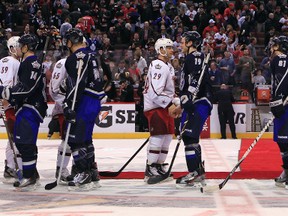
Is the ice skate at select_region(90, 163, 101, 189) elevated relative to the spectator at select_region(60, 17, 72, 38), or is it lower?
lower

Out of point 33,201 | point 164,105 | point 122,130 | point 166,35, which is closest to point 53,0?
point 166,35

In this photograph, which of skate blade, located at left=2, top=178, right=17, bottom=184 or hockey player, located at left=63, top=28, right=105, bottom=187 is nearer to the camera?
hockey player, located at left=63, top=28, right=105, bottom=187

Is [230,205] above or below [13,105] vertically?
below

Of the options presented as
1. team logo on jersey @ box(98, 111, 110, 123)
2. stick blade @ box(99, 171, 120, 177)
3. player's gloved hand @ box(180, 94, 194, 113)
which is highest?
player's gloved hand @ box(180, 94, 194, 113)

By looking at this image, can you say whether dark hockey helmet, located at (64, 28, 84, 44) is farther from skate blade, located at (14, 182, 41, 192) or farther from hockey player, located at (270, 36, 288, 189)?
hockey player, located at (270, 36, 288, 189)

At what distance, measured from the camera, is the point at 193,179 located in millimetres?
9492

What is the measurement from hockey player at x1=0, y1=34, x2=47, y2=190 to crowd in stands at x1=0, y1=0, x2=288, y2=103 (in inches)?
420

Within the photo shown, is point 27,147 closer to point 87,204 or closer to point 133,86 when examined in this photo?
point 87,204

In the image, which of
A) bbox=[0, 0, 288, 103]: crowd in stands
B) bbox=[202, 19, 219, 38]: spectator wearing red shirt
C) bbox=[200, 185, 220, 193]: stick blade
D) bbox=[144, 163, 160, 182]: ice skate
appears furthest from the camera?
bbox=[202, 19, 219, 38]: spectator wearing red shirt

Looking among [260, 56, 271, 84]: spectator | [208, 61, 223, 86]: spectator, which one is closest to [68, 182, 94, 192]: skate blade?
[208, 61, 223, 86]: spectator

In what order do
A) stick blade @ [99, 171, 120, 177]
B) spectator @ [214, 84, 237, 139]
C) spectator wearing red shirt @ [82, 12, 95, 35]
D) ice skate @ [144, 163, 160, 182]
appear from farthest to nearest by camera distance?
spectator wearing red shirt @ [82, 12, 95, 35]
spectator @ [214, 84, 237, 139]
stick blade @ [99, 171, 120, 177]
ice skate @ [144, 163, 160, 182]

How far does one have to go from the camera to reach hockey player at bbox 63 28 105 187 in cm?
909

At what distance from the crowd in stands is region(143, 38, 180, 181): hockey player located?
31.4 ft

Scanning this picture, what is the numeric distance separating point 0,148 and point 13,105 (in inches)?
267
